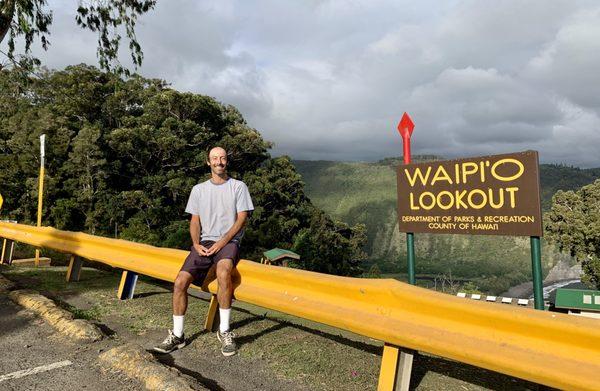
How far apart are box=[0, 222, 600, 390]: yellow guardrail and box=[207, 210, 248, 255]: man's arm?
0.24 m

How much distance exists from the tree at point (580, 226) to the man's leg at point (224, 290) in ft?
121

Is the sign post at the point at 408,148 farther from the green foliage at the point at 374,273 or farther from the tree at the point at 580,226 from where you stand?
the green foliage at the point at 374,273

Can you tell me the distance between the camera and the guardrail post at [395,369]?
7.84 feet

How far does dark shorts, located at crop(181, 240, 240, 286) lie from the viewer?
353 cm

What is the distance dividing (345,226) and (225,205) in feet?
171

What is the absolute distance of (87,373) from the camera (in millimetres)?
2852

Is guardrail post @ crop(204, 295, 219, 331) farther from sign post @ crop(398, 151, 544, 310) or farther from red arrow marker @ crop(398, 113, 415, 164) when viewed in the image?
red arrow marker @ crop(398, 113, 415, 164)

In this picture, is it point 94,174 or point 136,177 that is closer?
point 94,174

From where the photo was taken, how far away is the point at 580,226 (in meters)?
34.9

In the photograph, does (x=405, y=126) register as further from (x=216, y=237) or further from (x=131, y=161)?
(x=131, y=161)

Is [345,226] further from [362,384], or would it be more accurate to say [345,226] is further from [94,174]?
[362,384]

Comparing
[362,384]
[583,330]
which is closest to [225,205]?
[362,384]

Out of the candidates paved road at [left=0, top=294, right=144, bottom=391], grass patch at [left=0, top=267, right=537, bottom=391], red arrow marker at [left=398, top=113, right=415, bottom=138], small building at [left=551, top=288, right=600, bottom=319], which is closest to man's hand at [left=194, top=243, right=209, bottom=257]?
grass patch at [left=0, top=267, right=537, bottom=391]

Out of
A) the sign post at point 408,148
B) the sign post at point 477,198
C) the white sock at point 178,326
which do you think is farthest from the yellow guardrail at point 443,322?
the sign post at point 408,148
